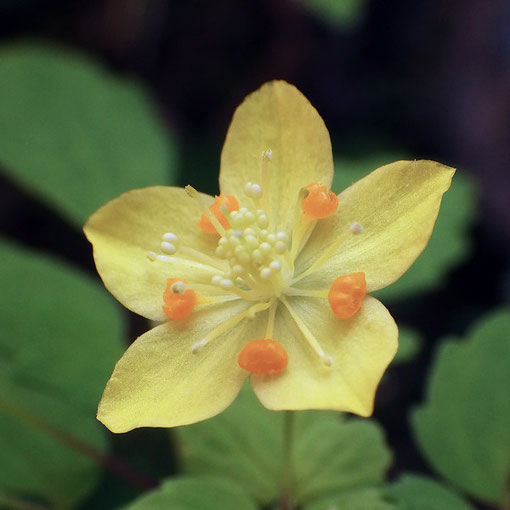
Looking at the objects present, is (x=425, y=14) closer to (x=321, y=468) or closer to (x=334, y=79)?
(x=334, y=79)

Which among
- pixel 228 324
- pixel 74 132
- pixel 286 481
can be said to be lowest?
pixel 286 481

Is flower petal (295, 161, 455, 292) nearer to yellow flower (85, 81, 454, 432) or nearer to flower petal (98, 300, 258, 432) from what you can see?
yellow flower (85, 81, 454, 432)

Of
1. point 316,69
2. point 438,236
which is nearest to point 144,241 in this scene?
point 438,236

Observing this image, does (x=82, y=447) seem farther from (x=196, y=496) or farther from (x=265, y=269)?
(x=265, y=269)

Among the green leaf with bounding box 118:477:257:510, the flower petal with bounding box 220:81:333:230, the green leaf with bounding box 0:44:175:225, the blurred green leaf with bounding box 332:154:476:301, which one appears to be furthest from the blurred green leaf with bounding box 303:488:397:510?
the green leaf with bounding box 0:44:175:225

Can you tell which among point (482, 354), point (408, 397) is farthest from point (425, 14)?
point (482, 354)

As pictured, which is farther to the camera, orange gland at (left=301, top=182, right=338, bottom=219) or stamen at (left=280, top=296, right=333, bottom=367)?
A: orange gland at (left=301, top=182, right=338, bottom=219)
